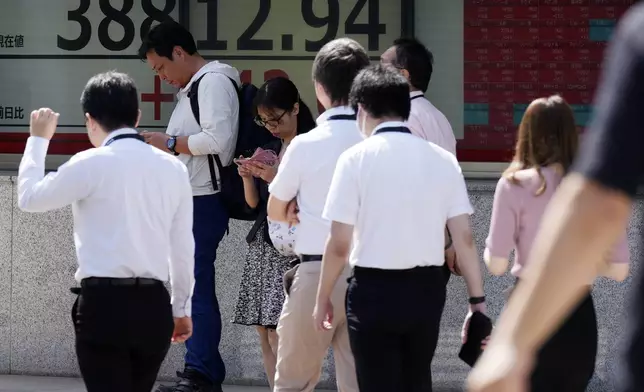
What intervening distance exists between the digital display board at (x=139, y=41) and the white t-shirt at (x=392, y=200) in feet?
10.2

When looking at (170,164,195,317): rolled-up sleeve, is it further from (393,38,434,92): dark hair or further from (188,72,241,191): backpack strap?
(188,72,241,191): backpack strap

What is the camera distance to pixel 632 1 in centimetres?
711

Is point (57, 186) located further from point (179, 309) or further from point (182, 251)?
point (179, 309)

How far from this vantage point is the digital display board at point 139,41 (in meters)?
7.44

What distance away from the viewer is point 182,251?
4508 mm

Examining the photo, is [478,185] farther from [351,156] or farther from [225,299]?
[351,156]

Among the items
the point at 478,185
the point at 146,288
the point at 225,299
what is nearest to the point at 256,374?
the point at 225,299

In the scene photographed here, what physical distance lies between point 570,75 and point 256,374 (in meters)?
2.47

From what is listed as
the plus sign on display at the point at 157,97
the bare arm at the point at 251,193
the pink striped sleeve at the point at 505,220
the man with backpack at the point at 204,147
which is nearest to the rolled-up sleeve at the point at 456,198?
the pink striped sleeve at the point at 505,220

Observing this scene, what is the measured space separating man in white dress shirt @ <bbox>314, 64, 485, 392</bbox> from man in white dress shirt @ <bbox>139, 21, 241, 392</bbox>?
1.99 m

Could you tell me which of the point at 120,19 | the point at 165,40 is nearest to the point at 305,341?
the point at 165,40

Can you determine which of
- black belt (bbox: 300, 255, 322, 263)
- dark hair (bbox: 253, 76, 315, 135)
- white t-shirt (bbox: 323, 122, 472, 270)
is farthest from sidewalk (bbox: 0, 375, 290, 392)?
white t-shirt (bbox: 323, 122, 472, 270)

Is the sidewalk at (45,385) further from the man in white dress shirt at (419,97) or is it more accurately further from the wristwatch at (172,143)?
the man in white dress shirt at (419,97)

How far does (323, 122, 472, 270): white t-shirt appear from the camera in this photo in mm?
4270
